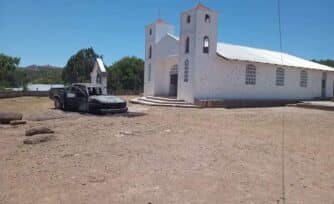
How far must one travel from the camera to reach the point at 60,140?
791 cm

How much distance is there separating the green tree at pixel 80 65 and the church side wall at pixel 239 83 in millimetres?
34326

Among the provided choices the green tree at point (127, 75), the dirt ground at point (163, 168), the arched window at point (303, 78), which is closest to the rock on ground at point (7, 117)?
the dirt ground at point (163, 168)

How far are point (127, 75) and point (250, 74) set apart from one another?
31704 mm

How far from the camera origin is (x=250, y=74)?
23.6 metres

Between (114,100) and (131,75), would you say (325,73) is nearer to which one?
(114,100)

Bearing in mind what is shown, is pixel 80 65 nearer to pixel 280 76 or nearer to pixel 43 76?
pixel 280 76

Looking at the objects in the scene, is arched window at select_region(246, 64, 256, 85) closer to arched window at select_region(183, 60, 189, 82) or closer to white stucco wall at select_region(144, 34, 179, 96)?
arched window at select_region(183, 60, 189, 82)

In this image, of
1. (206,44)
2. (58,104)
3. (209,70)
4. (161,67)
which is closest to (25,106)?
(58,104)

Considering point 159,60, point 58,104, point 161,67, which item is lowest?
point 58,104

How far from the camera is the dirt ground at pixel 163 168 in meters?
4.43

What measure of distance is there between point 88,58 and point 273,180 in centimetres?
5117

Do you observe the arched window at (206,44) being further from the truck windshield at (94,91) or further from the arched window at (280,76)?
the truck windshield at (94,91)

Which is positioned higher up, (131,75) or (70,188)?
(131,75)

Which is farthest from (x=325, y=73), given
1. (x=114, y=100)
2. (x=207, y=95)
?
(x=114, y=100)
